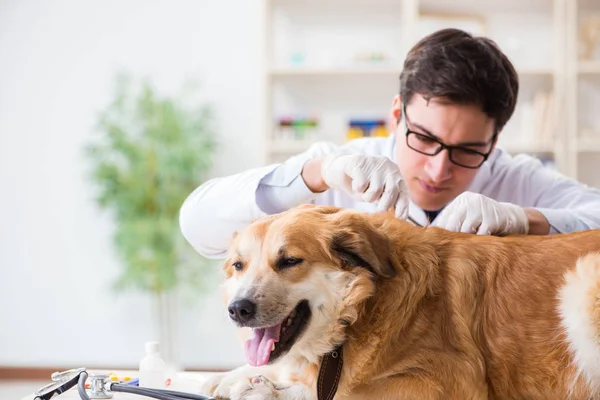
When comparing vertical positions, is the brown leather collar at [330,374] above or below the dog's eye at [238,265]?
below

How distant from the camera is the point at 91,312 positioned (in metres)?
5.23

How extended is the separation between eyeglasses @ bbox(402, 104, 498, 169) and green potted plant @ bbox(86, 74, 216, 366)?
278 centimetres

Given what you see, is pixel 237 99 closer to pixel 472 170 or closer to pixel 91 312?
pixel 91 312

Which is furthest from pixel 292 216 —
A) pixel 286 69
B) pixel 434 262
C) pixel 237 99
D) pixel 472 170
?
pixel 237 99

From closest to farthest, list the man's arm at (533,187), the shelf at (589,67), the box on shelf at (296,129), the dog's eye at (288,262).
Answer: the dog's eye at (288,262) → the man's arm at (533,187) → the shelf at (589,67) → the box on shelf at (296,129)

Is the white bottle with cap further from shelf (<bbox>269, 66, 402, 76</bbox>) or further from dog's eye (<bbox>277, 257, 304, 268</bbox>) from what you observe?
shelf (<bbox>269, 66, 402, 76</bbox>)

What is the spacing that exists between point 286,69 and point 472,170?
2.62 m

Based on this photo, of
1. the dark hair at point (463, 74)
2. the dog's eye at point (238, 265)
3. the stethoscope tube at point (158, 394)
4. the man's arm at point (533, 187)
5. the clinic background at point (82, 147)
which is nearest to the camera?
the stethoscope tube at point (158, 394)

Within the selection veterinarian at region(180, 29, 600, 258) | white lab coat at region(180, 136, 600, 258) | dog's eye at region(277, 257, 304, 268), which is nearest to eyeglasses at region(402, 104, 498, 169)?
veterinarian at region(180, 29, 600, 258)

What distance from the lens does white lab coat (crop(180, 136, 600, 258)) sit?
200cm

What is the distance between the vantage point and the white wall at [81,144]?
202 inches

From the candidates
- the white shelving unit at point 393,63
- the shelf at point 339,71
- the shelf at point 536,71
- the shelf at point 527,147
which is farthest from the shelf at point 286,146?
the shelf at point 536,71

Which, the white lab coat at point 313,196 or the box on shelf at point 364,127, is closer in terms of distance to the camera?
the white lab coat at point 313,196

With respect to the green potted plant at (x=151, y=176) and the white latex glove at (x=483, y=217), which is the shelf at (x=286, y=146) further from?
the white latex glove at (x=483, y=217)
